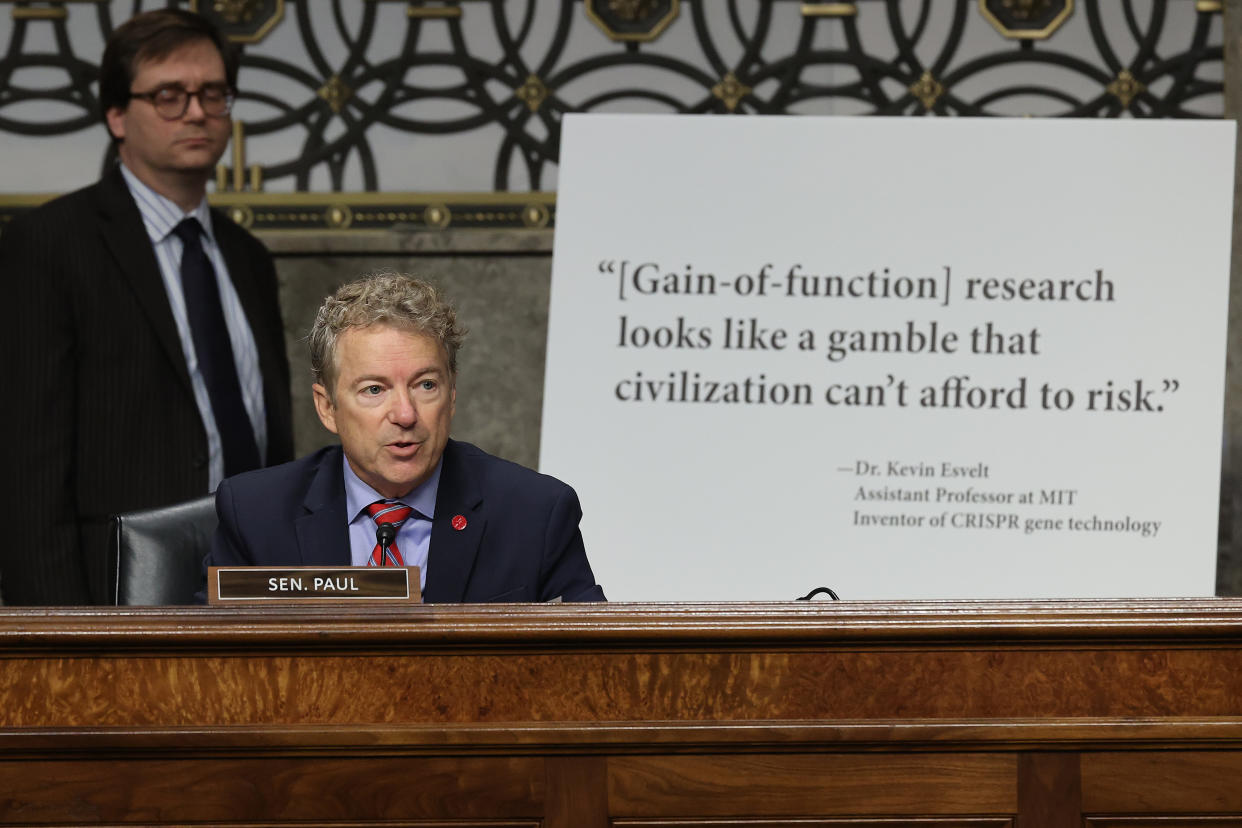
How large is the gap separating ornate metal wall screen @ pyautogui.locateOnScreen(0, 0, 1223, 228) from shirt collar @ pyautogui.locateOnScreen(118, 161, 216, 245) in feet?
2.83

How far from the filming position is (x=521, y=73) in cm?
446

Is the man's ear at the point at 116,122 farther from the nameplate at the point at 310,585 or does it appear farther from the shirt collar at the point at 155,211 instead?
the nameplate at the point at 310,585

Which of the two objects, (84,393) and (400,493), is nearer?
(400,493)

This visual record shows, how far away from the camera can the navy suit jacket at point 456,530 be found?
7.26 feet

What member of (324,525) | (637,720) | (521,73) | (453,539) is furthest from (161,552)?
(521,73)

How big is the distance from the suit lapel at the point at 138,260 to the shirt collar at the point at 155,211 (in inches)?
1.6

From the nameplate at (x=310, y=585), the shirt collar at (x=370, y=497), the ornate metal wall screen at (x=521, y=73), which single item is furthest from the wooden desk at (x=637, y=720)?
the ornate metal wall screen at (x=521, y=73)

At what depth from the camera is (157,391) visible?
3420 millimetres

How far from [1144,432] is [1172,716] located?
1.99 meters

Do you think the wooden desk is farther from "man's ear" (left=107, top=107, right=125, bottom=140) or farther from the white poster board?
"man's ear" (left=107, top=107, right=125, bottom=140)

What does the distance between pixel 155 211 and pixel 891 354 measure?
168cm

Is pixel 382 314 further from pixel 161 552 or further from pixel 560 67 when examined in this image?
pixel 560 67

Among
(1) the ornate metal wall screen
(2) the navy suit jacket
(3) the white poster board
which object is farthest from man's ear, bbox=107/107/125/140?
(2) the navy suit jacket

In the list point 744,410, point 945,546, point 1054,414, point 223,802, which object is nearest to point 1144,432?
point 1054,414
